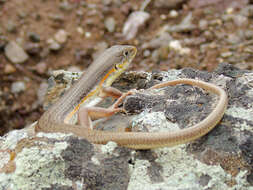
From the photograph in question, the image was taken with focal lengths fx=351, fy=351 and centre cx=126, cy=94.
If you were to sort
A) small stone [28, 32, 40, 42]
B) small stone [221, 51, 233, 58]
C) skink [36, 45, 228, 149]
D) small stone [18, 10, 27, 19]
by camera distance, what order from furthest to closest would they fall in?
small stone [18, 10, 27, 19]
small stone [28, 32, 40, 42]
small stone [221, 51, 233, 58]
skink [36, 45, 228, 149]

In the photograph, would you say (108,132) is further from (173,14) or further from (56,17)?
(56,17)

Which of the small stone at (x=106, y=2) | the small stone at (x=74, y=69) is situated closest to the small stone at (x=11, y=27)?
the small stone at (x=74, y=69)

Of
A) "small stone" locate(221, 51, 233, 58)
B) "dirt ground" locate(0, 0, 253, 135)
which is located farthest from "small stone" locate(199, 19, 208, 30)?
"small stone" locate(221, 51, 233, 58)

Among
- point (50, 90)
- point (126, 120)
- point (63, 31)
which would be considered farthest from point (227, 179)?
point (63, 31)

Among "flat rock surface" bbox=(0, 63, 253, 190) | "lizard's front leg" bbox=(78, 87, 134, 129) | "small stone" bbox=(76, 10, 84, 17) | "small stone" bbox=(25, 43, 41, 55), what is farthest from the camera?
"small stone" bbox=(76, 10, 84, 17)

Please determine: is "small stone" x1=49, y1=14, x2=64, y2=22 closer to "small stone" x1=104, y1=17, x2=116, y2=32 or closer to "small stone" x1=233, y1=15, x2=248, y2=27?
"small stone" x1=104, y1=17, x2=116, y2=32

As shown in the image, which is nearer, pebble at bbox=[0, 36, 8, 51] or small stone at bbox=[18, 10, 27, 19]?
pebble at bbox=[0, 36, 8, 51]

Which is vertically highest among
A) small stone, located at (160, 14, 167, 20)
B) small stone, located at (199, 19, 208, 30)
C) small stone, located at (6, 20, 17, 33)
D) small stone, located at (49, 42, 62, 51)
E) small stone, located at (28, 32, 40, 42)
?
small stone, located at (6, 20, 17, 33)

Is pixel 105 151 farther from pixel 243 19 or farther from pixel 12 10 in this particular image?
pixel 12 10
